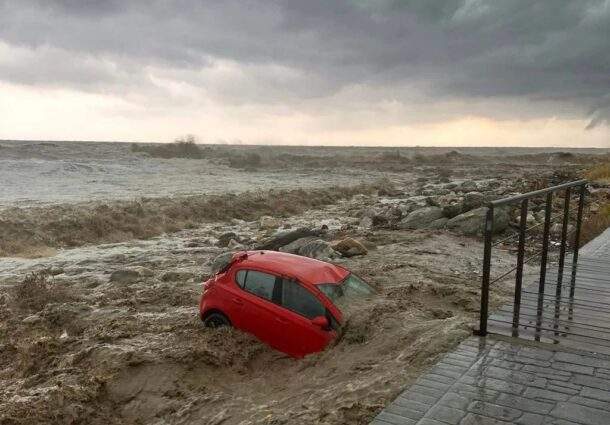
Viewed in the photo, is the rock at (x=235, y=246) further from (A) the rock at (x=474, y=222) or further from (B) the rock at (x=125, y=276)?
(A) the rock at (x=474, y=222)

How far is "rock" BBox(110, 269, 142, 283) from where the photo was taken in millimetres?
14039

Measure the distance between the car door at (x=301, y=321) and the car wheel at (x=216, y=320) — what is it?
3.90ft

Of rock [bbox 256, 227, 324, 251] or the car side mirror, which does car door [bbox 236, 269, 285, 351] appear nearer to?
the car side mirror

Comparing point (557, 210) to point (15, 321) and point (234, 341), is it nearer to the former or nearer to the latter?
point (234, 341)

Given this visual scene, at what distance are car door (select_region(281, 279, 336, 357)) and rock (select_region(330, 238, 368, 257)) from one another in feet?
28.0

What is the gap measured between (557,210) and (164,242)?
1532 centimetres

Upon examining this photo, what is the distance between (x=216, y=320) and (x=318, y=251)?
722cm

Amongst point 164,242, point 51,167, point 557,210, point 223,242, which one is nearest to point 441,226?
point 557,210

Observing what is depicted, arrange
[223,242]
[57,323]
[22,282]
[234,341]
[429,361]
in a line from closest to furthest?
[429,361]
[234,341]
[57,323]
[22,282]
[223,242]

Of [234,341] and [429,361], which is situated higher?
[429,361]

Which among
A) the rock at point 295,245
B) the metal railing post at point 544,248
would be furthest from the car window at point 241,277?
the rock at point 295,245

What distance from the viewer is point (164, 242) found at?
20.4m

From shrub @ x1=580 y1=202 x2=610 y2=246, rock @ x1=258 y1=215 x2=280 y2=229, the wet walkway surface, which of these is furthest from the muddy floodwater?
shrub @ x1=580 y1=202 x2=610 y2=246

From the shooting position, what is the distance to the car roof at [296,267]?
794 cm
